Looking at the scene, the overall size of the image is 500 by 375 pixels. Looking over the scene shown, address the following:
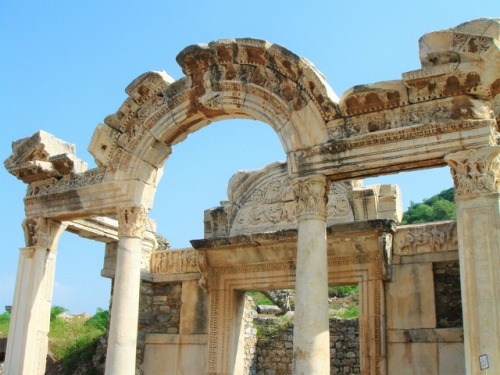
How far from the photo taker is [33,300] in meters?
10.8

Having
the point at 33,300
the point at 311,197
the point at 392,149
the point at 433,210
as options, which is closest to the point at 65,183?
the point at 33,300

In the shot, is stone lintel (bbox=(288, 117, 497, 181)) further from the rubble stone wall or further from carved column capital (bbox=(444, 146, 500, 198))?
the rubble stone wall

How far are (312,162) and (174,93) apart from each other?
272 centimetres

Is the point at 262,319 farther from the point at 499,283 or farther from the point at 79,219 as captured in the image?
the point at 499,283

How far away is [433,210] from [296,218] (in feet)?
87.5

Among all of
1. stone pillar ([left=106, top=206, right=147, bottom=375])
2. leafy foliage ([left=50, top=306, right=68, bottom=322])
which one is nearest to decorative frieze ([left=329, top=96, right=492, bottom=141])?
stone pillar ([left=106, top=206, right=147, bottom=375])

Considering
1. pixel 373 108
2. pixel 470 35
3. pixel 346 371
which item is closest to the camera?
pixel 470 35

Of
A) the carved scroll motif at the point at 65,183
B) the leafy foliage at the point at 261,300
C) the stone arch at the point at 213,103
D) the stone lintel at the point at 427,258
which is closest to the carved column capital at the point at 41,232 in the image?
the carved scroll motif at the point at 65,183

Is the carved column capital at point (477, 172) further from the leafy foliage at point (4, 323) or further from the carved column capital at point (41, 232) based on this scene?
the leafy foliage at point (4, 323)

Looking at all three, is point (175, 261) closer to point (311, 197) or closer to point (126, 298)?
point (126, 298)

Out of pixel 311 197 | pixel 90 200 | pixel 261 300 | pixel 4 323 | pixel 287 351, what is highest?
pixel 90 200

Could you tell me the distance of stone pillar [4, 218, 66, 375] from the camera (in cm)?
1058

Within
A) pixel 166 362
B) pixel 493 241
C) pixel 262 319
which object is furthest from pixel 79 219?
pixel 493 241

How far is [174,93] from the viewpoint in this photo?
10031 millimetres
